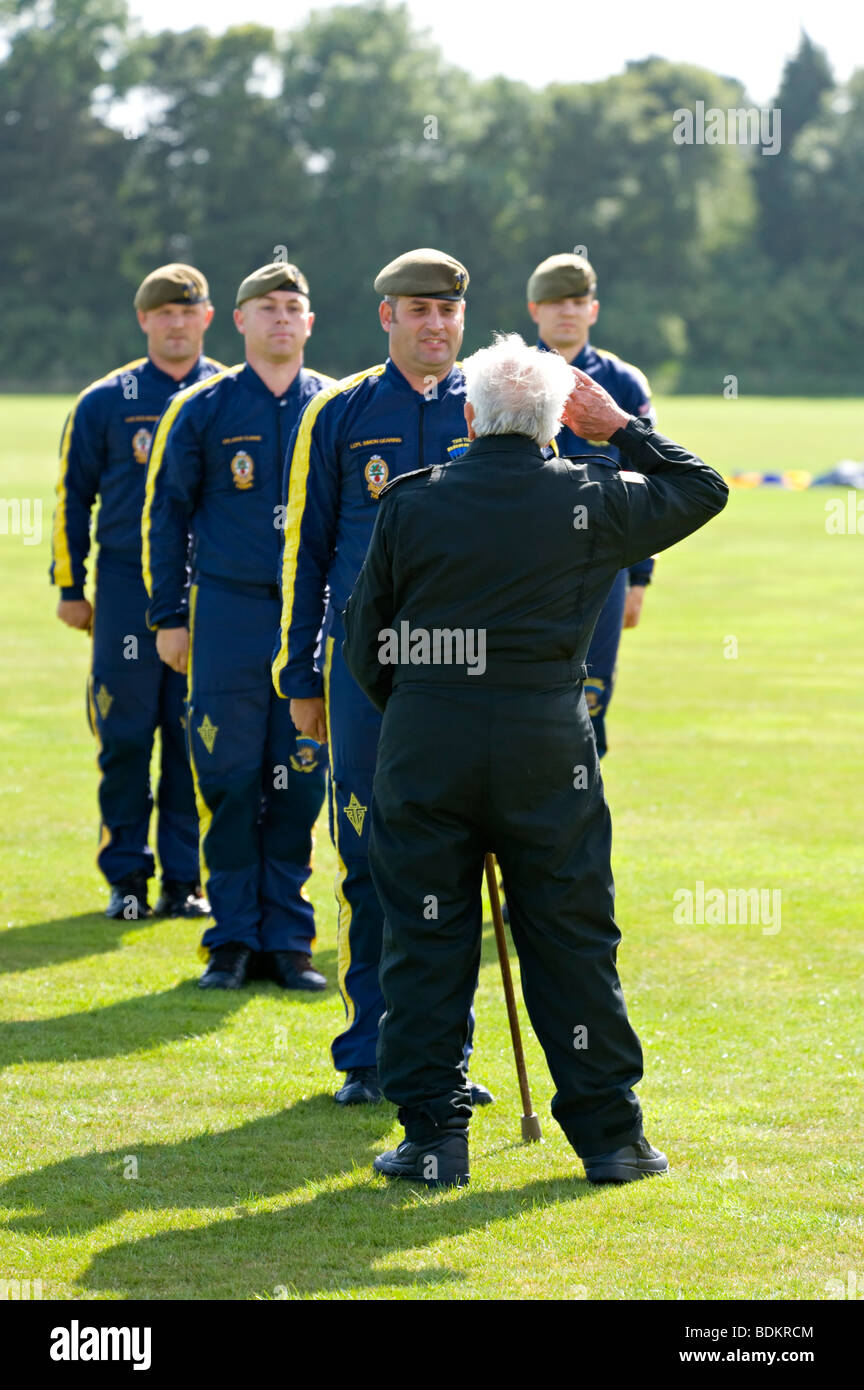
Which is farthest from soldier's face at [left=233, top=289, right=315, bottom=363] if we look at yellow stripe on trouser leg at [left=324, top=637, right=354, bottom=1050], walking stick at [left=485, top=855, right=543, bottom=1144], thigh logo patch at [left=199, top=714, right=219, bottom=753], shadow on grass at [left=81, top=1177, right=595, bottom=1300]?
shadow on grass at [left=81, top=1177, right=595, bottom=1300]

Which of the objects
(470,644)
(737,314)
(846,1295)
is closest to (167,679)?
(470,644)

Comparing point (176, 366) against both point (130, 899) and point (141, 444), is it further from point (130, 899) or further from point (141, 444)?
point (130, 899)

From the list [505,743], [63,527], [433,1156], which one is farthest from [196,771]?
[505,743]

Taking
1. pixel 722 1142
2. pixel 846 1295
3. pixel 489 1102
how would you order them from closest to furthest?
pixel 846 1295 → pixel 722 1142 → pixel 489 1102

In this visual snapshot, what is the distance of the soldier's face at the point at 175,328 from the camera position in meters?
8.20

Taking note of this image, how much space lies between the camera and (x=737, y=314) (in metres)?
93.8

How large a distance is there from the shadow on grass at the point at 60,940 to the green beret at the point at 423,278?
328cm

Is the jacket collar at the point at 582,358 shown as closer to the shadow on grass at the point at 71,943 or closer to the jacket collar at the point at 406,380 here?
the jacket collar at the point at 406,380

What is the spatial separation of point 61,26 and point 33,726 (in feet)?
281

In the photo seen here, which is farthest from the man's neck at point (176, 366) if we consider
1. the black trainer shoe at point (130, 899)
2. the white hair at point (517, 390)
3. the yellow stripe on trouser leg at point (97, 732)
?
the white hair at point (517, 390)

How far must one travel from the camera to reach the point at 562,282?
8203 millimetres

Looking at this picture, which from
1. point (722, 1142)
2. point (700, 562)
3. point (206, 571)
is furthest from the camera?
point (700, 562)

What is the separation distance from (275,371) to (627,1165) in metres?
3.69

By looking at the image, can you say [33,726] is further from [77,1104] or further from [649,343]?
[649,343]
